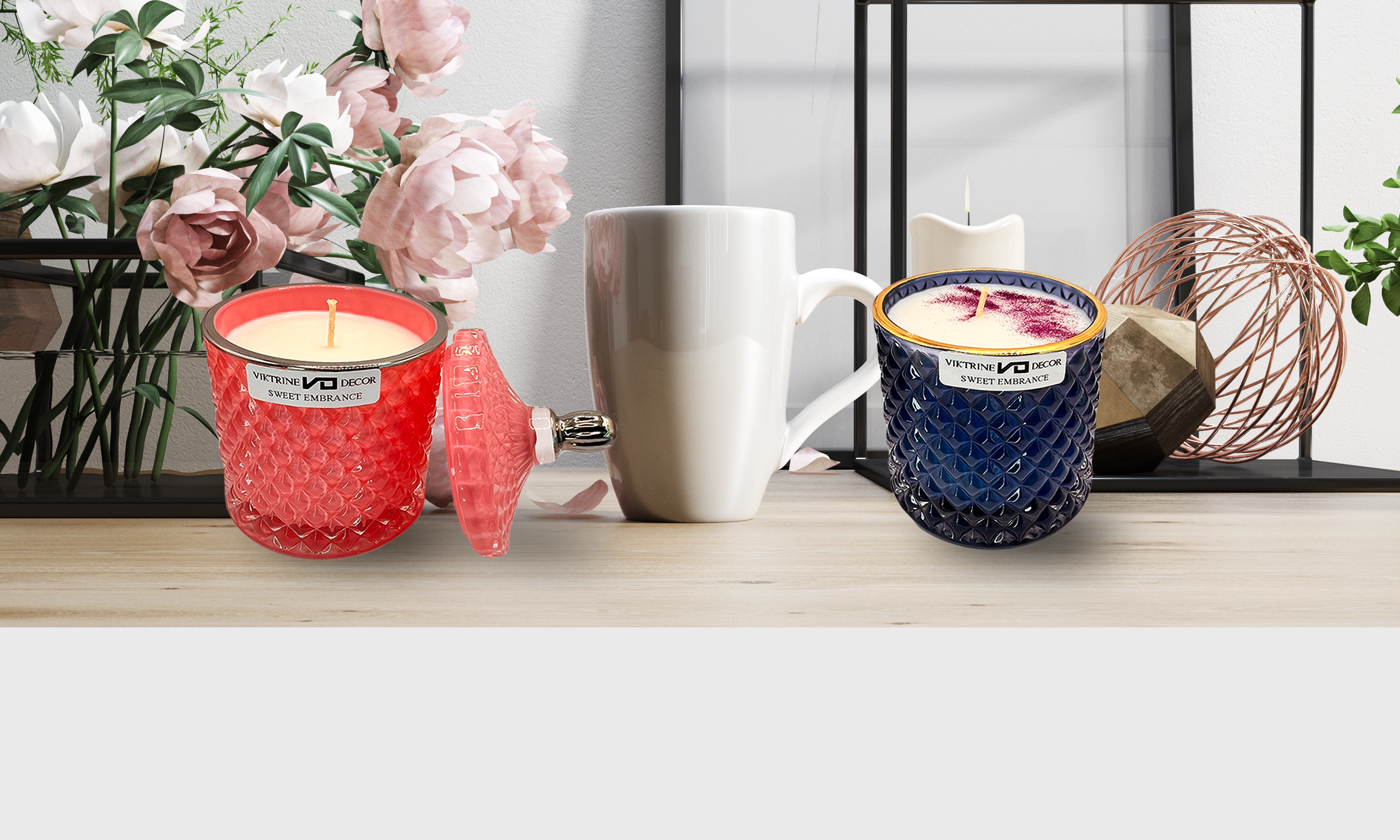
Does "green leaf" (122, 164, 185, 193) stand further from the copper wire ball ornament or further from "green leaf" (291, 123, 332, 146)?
the copper wire ball ornament

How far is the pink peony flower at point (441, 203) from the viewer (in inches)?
12.4

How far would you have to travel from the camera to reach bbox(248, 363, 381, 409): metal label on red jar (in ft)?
0.94

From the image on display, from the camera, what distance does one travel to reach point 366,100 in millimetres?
362

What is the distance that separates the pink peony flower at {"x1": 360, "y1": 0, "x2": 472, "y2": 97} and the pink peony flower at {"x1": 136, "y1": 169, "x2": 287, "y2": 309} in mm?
→ 89

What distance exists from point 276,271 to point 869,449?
56 centimetres

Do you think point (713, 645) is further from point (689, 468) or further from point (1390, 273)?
point (1390, 273)

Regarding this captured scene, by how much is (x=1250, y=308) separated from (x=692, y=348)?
0.81 metres

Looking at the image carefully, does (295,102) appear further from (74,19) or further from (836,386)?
(836,386)

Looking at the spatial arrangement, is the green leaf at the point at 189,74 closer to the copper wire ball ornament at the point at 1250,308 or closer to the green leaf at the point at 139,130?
the green leaf at the point at 139,130

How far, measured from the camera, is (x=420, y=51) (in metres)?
0.36

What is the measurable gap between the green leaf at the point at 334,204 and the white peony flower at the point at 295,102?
0.02 m

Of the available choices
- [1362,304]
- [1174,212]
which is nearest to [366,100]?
[1362,304]

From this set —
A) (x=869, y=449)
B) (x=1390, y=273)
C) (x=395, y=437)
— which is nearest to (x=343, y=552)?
(x=395, y=437)

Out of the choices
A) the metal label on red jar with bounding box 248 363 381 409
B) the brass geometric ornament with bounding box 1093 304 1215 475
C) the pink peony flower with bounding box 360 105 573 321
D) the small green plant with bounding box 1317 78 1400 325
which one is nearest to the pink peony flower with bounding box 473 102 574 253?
the pink peony flower with bounding box 360 105 573 321
